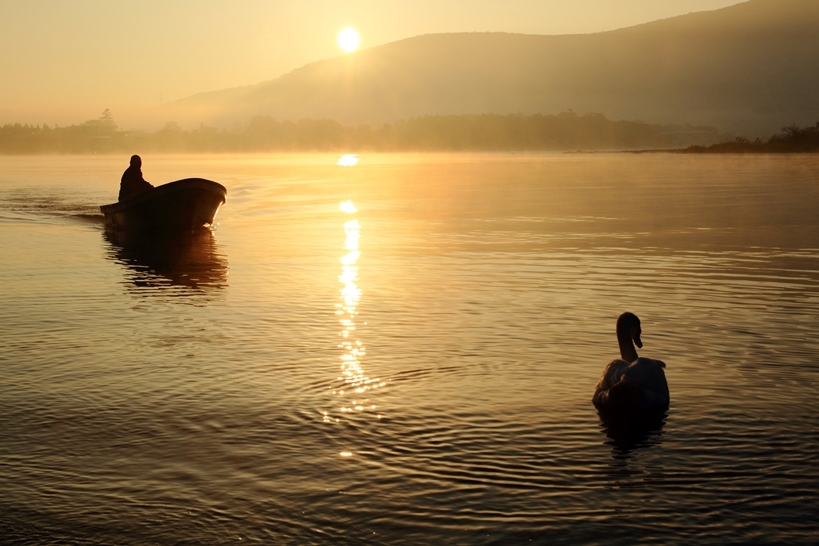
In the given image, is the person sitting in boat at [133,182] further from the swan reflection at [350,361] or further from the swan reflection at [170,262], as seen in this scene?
the swan reflection at [350,361]

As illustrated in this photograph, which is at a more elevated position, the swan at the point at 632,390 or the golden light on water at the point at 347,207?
the golden light on water at the point at 347,207

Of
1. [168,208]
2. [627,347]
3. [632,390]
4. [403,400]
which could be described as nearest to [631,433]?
[632,390]

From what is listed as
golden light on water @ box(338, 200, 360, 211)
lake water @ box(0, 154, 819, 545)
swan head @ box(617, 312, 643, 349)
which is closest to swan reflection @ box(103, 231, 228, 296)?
lake water @ box(0, 154, 819, 545)

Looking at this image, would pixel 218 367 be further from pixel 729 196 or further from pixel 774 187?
pixel 774 187

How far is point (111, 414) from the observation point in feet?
36.0

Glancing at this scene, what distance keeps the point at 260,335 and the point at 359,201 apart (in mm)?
39657

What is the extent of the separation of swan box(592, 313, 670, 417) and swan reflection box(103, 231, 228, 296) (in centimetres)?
1155

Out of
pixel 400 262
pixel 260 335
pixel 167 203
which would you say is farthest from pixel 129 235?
pixel 260 335

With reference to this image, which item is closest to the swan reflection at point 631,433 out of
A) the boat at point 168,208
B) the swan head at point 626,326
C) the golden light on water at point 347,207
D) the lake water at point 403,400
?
the lake water at point 403,400

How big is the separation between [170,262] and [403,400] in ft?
54.3

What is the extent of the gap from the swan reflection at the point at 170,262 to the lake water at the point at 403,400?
19cm

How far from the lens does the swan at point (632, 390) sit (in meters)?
10.4

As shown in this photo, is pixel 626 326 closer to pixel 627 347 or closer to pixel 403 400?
pixel 627 347

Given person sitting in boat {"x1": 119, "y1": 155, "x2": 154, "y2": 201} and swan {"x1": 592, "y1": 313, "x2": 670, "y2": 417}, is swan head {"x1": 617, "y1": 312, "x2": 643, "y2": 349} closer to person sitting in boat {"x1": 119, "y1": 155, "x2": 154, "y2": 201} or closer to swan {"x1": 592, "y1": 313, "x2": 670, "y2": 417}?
swan {"x1": 592, "y1": 313, "x2": 670, "y2": 417}
